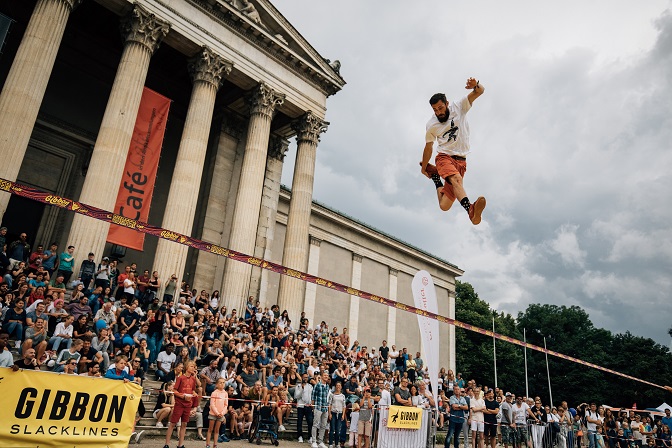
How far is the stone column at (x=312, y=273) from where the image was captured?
30.0m

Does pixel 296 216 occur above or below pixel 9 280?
above

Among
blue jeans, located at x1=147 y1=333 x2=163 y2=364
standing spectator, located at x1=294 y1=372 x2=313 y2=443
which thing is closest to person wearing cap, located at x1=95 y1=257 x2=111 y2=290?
blue jeans, located at x1=147 y1=333 x2=163 y2=364

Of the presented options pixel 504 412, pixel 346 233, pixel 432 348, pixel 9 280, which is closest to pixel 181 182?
pixel 9 280

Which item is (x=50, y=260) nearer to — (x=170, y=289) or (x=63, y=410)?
(x=170, y=289)

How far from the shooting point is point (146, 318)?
13312mm

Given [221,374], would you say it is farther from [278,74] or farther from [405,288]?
[405,288]

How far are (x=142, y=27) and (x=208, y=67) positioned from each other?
305 centimetres

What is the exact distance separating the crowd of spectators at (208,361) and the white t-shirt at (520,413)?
0.11 feet

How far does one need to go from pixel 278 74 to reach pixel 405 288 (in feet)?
75.5

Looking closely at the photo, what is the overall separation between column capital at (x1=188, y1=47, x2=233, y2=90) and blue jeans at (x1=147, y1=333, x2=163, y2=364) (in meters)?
12.2

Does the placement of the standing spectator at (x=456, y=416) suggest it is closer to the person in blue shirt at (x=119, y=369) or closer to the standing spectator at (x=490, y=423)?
the standing spectator at (x=490, y=423)

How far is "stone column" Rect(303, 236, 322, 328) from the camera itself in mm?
29984

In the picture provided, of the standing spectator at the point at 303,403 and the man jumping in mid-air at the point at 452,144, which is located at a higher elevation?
the man jumping in mid-air at the point at 452,144

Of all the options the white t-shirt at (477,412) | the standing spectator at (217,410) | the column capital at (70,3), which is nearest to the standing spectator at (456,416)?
the white t-shirt at (477,412)
